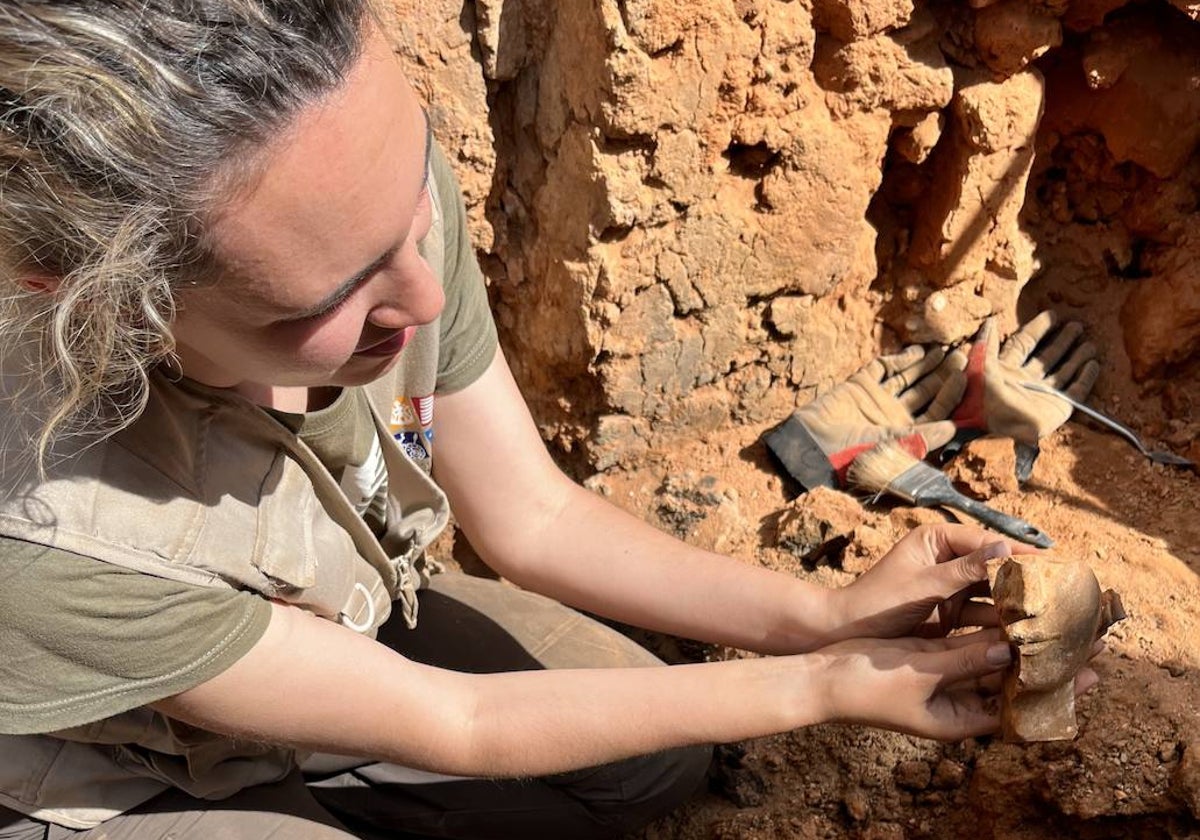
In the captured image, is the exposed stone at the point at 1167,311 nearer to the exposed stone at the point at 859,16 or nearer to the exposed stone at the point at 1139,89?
the exposed stone at the point at 1139,89

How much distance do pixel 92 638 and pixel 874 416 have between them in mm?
1984

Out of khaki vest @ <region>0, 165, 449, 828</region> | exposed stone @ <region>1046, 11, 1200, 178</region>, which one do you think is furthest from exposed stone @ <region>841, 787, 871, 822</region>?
exposed stone @ <region>1046, 11, 1200, 178</region>

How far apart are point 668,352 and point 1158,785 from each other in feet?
4.38

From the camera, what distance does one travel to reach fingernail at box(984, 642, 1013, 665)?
54.2 inches

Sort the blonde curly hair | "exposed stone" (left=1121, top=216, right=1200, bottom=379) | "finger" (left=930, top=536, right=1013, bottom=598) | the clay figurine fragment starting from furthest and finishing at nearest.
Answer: "exposed stone" (left=1121, top=216, right=1200, bottom=379) → "finger" (left=930, top=536, right=1013, bottom=598) → the clay figurine fragment → the blonde curly hair

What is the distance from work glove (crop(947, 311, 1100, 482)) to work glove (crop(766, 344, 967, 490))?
0.05m

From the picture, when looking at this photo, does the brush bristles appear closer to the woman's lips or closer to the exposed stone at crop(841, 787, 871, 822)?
the exposed stone at crop(841, 787, 871, 822)

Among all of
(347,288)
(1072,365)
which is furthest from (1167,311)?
(347,288)

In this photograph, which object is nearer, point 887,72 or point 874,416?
point 887,72

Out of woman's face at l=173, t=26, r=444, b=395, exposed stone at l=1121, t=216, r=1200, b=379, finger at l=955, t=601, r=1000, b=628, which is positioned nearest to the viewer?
woman's face at l=173, t=26, r=444, b=395

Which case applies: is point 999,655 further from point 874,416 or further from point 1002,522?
point 874,416

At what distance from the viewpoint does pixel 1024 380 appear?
8.88 ft

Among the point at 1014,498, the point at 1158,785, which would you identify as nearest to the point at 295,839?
the point at 1158,785

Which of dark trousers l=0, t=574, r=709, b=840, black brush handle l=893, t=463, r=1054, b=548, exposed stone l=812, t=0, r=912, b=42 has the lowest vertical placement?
dark trousers l=0, t=574, r=709, b=840
